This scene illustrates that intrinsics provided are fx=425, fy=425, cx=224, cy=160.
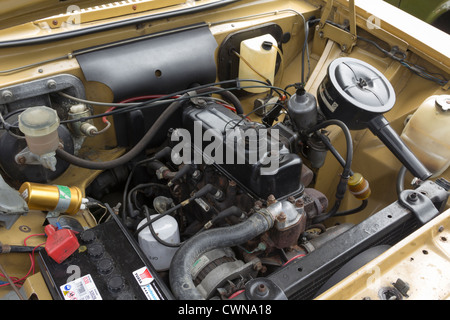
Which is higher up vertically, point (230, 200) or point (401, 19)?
point (401, 19)

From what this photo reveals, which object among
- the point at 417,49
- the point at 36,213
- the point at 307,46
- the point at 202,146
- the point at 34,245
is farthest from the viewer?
the point at 307,46

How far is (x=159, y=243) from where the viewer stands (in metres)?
1.65

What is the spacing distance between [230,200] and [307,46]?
117 centimetres

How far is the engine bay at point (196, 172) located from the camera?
141cm

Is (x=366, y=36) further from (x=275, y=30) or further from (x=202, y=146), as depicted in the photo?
(x=202, y=146)

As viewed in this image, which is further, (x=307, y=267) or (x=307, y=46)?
(x=307, y=46)

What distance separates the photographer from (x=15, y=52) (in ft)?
5.77

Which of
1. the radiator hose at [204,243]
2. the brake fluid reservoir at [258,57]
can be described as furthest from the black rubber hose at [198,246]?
the brake fluid reservoir at [258,57]

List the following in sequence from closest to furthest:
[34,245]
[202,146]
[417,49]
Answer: [34,245], [202,146], [417,49]

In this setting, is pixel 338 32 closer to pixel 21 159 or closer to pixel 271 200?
pixel 271 200

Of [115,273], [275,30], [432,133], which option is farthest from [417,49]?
[115,273]

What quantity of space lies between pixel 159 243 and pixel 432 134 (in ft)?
4.00

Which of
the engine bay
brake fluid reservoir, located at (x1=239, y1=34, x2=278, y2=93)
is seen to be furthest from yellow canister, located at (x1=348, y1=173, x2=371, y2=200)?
brake fluid reservoir, located at (x1=239, y1=34, x2=278, y2=93)

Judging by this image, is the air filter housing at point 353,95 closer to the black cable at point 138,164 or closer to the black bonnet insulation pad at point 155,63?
the black bonnet insulation pad at point 155,63
